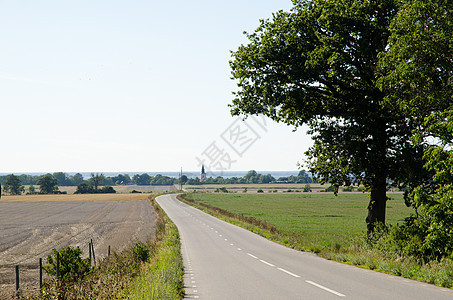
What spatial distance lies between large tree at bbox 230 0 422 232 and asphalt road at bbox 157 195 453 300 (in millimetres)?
5096

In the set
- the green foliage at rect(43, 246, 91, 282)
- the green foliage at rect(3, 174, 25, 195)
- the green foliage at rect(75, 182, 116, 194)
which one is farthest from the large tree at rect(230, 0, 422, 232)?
the green foliage at rect(3, 174, 25, 195)

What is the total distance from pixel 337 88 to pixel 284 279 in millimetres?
11888

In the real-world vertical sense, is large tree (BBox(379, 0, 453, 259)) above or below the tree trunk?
above

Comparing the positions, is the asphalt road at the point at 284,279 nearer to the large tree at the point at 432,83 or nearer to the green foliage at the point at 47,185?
the large tree at the point at 432,83

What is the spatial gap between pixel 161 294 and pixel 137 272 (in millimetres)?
6047

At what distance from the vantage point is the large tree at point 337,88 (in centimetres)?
1875

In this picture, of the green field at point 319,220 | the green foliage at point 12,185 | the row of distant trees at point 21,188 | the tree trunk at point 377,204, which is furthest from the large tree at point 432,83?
the green foliage at point 12,185

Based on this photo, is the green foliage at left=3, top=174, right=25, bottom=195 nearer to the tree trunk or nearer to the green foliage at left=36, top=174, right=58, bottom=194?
the green foliage at left=36, top=174, right=58, bottom=194

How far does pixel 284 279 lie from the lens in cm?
1371

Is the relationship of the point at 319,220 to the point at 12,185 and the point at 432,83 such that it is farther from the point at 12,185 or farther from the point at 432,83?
the point at 12,185

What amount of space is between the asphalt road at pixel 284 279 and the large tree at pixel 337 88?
5096mm

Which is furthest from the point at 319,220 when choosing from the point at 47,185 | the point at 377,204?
the point at 47,185

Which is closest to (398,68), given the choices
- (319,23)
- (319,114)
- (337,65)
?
(337,65)

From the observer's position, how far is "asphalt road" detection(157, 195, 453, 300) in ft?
36.3
